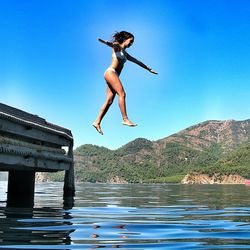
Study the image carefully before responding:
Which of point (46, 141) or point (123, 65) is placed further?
point (46, 141)

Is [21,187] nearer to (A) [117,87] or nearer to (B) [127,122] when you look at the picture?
(B) [127,122]

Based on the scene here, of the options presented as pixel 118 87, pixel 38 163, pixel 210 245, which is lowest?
pixel 210 245

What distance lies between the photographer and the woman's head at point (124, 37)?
29.5 ft

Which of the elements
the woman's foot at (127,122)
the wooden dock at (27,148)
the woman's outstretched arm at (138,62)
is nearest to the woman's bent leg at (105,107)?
the woman's foot at (127,122)

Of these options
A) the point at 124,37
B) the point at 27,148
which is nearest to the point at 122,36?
the point at 124,37

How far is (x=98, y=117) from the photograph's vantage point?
9.25 metres

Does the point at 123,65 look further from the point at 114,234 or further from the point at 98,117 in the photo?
the point at 114,234

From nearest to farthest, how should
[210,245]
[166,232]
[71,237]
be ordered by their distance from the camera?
[210,245], [71,237], [166,232]

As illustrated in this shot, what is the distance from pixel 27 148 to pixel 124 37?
13.8ft

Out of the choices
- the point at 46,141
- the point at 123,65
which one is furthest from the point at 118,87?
the point at 46,141

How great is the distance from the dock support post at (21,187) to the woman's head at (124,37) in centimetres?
774

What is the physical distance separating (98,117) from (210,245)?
4235 mm

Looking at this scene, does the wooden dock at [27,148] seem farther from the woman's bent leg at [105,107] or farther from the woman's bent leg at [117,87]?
the woman's bent leg at [117,87]

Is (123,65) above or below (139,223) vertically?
above
